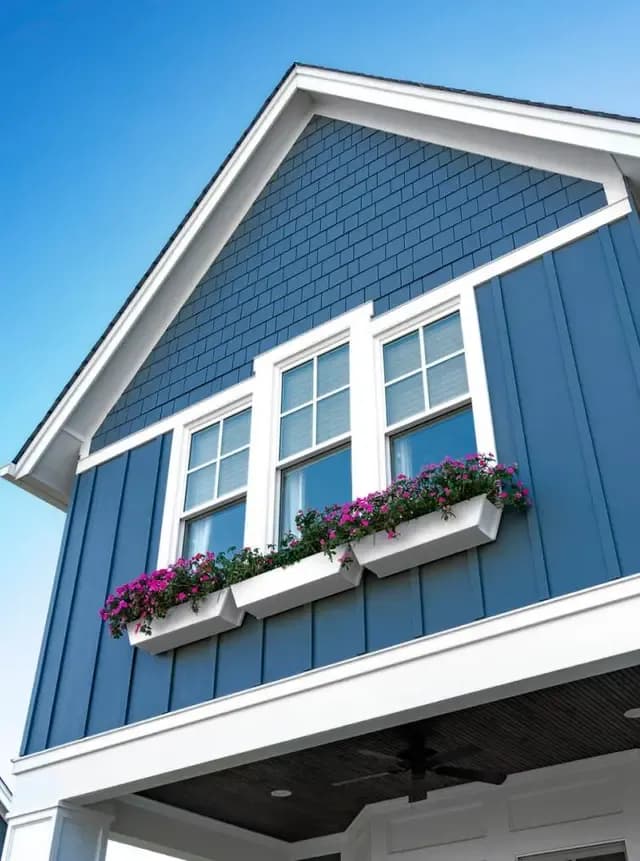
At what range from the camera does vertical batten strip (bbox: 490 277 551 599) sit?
4.82 meters

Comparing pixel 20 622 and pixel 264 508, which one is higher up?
pixel 20 622

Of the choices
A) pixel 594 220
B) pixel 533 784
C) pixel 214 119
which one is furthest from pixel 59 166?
pixel 533 784

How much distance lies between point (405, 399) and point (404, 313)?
27.1 inches

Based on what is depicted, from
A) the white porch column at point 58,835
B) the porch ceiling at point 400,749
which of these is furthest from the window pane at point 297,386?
the white porch column at point 58,835

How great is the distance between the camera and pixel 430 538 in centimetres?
507

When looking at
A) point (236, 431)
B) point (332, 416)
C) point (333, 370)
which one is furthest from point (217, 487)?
point (333, 370)

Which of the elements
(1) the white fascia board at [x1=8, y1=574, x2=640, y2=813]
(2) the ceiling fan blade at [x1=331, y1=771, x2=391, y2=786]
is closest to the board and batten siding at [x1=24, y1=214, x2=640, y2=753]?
(1) the white fascia board at [x1=8, y1=574, x2=640, y2=813]

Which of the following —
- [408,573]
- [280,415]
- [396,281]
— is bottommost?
[408,573]

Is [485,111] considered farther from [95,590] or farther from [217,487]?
[95,590]

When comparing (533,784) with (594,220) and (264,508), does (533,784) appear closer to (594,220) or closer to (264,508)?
(264,508)

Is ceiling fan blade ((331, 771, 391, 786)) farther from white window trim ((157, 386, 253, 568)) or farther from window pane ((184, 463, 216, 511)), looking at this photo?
window pane ((184, 463, 216, 511))

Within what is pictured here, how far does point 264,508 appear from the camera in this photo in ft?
20.7

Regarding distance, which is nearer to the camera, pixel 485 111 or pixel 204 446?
pixel 485 111

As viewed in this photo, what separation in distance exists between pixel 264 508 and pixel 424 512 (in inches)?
59.3
